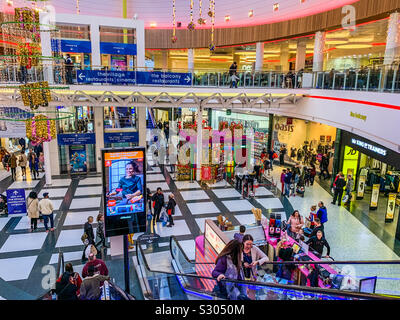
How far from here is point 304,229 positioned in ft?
33.0

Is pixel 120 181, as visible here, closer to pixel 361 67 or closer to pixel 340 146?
pixel 361 67

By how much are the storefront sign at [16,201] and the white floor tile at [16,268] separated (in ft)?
10.0

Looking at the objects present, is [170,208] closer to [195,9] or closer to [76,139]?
[76,139]

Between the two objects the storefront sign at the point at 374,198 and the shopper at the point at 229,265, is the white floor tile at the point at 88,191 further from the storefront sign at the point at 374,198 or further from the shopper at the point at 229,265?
the shopper at the point at 229,265

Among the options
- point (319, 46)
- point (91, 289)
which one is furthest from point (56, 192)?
point (319, 46)

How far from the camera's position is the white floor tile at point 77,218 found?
11258 millimetres

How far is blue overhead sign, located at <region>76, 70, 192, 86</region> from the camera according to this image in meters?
13.8

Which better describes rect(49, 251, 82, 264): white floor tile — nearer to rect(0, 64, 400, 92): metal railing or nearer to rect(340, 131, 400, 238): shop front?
rect(0, 64, 400, 92): metal railing

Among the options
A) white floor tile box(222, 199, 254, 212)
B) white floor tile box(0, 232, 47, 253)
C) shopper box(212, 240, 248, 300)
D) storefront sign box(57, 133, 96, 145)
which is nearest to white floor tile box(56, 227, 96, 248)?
white floor tile box(0, 232, 47, 253)

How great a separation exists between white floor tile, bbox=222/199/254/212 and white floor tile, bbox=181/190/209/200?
1.13 m

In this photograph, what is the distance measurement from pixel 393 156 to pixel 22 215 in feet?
39.3

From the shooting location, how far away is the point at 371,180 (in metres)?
15.0

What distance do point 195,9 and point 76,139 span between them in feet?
43.2
